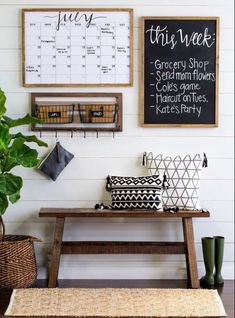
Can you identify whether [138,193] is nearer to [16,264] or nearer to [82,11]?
[16,264]

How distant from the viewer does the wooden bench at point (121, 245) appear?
4387 millimetres

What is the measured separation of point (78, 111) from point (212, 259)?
60.5 inches

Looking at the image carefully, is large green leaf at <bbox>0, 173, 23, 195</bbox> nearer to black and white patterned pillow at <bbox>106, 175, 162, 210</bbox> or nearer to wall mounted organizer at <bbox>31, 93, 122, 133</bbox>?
wall mounted organizer at <bbox>31, 93, 122, 133</bbox>

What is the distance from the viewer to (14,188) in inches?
164

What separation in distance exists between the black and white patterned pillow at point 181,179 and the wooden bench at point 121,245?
0.15 meters

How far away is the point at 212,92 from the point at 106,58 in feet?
2.86

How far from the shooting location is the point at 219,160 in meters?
4.72

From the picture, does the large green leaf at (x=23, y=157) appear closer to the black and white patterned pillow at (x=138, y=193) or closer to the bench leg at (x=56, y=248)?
the bench leg at (x=56, y=248)

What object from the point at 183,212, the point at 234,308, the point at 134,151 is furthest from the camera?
the point at 134,151

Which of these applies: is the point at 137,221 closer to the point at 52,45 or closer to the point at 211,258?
the point at 211,258

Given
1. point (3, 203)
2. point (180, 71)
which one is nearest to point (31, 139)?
point (3, 203)

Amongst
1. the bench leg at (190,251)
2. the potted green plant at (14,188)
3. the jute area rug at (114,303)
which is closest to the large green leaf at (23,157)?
the potted green plant at (14,188)

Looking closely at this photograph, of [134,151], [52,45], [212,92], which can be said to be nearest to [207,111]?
[212,92]

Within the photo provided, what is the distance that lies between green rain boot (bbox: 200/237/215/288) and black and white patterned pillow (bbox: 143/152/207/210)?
0.27m
